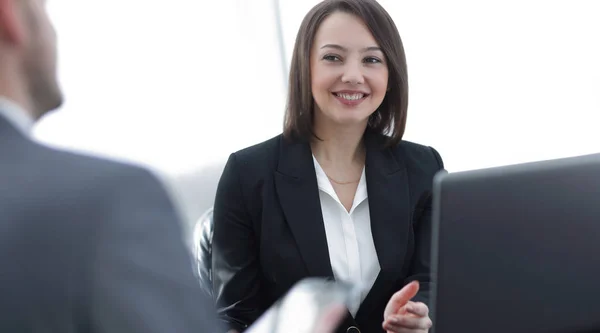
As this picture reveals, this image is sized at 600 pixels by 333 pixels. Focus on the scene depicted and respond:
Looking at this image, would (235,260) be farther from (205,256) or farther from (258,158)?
(258,158)

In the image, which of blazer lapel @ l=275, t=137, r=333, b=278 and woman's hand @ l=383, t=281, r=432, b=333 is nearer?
woman's hand @ l=383, t=281, r=432, b=333

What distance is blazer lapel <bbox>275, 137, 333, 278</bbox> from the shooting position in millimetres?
1490

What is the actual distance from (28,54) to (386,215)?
3.73ft

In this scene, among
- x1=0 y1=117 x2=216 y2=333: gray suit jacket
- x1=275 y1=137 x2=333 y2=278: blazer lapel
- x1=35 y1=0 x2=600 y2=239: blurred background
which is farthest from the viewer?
x1=35 y1=0 x2=600 y2=239: blurred background

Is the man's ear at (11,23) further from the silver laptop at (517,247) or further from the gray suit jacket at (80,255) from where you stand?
the silver laptop at (517,247)

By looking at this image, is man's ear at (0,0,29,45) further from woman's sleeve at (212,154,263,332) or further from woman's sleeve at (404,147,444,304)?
woman's sleeve at (404,147,444,304)

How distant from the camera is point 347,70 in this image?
5.19ft

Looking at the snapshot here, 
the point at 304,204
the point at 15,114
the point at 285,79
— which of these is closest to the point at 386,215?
the point at 304,204

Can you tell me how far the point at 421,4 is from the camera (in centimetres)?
270

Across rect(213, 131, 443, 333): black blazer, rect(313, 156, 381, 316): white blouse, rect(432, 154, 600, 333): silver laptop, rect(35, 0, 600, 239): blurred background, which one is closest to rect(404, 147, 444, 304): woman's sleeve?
rect(213, 131, 443, 333): black blazer

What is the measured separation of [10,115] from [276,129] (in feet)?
8.04

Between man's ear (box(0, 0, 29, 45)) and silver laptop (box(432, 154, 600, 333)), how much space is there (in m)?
0.50

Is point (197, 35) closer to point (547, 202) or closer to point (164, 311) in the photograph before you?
point (547, 202)

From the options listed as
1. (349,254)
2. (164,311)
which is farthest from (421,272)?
(164,311)
